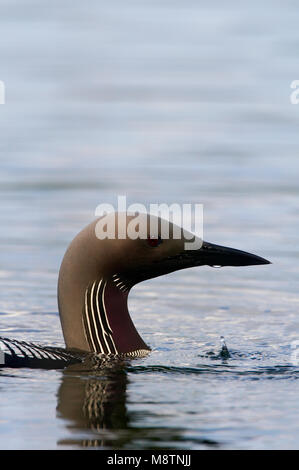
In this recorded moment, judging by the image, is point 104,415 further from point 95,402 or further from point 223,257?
point 223,257

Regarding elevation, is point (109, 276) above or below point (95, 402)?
above

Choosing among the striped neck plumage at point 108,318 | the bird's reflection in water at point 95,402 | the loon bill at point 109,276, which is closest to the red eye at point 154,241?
the loon bill at point 109,276

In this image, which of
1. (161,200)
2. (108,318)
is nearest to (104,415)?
(108,318)

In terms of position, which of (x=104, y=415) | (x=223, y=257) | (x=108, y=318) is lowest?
(x=104, y=415)

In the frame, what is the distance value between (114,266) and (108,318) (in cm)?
31

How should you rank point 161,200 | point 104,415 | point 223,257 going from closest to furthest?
point 104,415, point 223,257, point 161,200

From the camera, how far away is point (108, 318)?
646 centimetres

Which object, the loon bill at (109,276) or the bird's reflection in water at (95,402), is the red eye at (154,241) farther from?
the bird's reflection in water at (95,402)

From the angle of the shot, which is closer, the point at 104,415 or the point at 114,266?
the point at 104,415

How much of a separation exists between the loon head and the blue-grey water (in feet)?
0.87

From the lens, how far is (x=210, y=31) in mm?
19828

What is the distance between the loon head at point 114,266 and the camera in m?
6.29

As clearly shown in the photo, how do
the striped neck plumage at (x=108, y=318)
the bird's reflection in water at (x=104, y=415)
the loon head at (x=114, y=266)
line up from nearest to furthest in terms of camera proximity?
the bird's reflection in water at (x=104, y=415) < the loon head at (x=114, y=266) < the striped neck plumage at (x=108, y=318)

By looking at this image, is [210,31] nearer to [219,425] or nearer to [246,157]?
[246,157]
